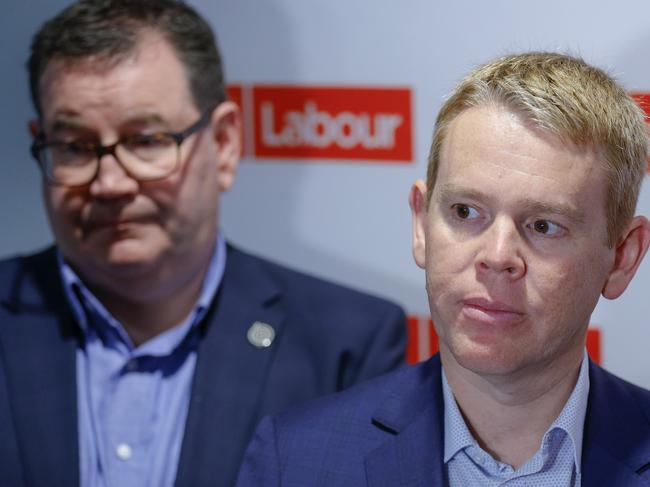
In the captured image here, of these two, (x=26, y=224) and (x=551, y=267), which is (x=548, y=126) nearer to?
(x=551, y=267)

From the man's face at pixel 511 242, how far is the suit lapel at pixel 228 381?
0.99m

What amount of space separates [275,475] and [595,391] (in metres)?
0.61

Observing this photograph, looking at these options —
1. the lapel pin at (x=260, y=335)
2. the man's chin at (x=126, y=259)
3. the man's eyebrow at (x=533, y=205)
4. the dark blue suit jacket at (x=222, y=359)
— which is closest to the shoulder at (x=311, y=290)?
the dark blue suit jacket at (x=222, y=359)

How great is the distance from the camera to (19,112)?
329cm

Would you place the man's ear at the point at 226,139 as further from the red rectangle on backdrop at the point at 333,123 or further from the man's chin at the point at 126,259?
the man's chin at the point at 126,259

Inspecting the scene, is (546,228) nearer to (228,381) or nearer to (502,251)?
(502,251)

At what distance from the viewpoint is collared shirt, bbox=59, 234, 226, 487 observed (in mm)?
2711

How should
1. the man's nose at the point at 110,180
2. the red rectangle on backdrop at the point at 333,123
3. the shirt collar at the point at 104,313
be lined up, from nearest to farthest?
the man's nose at the point at 110,180 → the shirt collar at the point at 104,313 → the red rectangle on backdrop at the point at 333,123

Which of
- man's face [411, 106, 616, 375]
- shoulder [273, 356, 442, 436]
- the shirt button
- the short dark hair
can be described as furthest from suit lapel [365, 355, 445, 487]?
the short dark hair

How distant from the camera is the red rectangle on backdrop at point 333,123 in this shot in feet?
9.78

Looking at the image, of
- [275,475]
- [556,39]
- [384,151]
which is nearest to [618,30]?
[556,39]

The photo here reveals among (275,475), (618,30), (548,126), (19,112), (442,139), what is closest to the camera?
(548,126)

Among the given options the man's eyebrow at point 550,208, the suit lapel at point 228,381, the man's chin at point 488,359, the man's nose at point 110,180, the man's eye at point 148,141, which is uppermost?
the man's eyebrow at point 550,208

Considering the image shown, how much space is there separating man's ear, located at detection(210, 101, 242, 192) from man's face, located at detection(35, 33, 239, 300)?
0.04m
